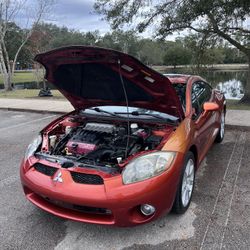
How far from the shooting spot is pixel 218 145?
5750 mm

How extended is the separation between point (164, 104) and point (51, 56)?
4.62ft

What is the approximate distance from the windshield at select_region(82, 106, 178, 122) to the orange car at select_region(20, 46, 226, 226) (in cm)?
1

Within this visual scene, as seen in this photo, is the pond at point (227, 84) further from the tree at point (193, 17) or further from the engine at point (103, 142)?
the engine at point (103, 142)

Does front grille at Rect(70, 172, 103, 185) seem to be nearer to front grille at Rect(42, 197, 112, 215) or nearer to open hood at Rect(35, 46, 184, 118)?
front grille at Rect(42, 197, 112, 215)

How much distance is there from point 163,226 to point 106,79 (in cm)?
181

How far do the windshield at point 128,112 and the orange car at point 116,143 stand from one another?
1 cm

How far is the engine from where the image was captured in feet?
10.8

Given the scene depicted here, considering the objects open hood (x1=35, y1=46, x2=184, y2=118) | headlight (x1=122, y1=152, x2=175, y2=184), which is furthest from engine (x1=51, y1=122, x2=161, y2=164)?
open hood (x1=35, y1=46, x2=184, y2=118)

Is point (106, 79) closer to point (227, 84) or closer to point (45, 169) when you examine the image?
point (45, 169)

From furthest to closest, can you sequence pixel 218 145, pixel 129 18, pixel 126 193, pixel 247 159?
pixel 129 18
pixel 218 145
pixel 247 159
pixel 126 193

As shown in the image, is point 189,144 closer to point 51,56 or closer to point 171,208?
point 171,208

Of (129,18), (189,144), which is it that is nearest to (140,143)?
(189,144)

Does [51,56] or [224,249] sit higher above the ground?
[51,56]

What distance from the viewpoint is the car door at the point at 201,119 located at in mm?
3873
